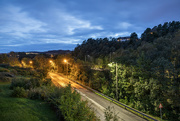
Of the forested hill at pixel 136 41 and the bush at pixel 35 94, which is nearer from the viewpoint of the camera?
the bush at pixel 35 94

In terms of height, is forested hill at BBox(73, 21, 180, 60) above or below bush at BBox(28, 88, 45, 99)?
above

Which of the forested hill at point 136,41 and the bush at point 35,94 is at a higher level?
the forested hill at point 136,41

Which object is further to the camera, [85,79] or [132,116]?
[85,79]

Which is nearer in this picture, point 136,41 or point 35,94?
point 35,94

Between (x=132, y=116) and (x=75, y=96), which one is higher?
(x=75, y=96)

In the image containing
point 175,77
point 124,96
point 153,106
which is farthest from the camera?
point 124,96

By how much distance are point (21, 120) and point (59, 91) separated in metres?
4.56

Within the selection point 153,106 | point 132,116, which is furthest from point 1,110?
point 153,106

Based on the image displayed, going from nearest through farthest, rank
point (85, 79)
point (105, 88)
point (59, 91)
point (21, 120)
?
point (21, 120) → point (59, 91) → point (105, 88) → point (85, 79)

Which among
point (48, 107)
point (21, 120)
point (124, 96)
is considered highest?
point (21, 120)

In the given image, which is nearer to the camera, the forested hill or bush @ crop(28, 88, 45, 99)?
bush @ crop(28, 88, 45, 99)

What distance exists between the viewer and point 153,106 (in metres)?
16.9

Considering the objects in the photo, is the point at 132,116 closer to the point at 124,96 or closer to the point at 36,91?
the point at 124,96

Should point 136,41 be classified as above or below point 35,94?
above
